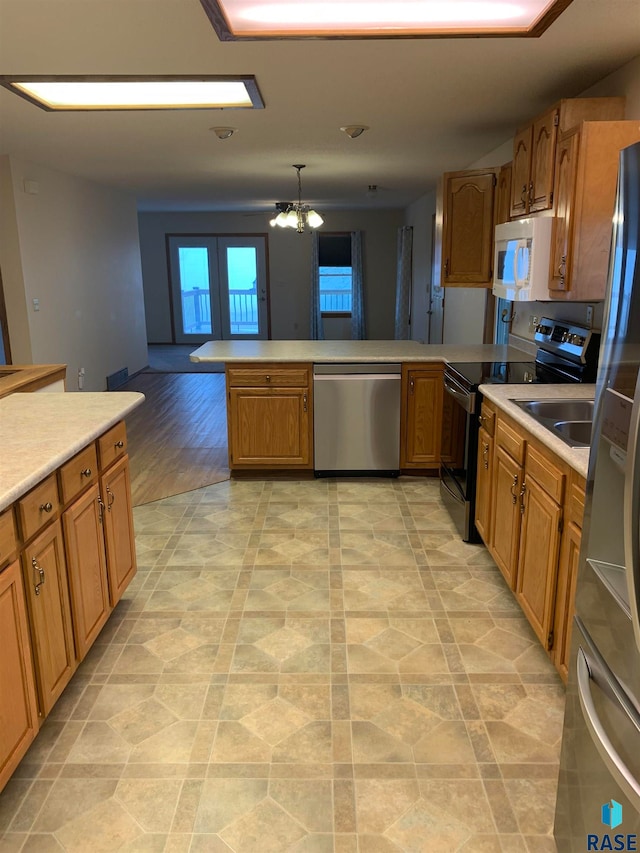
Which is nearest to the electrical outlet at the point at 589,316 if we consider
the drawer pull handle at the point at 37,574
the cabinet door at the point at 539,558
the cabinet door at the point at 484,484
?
the cabinet door at the point at 484,484

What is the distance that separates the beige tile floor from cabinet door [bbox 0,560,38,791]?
19 cm

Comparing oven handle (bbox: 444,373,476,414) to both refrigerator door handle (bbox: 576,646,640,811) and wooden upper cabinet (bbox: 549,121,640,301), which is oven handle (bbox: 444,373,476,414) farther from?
refrigerator door handle (bbox: 576,646,640,811)

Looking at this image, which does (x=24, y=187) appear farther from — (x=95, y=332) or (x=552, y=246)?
(x=552, y=246)

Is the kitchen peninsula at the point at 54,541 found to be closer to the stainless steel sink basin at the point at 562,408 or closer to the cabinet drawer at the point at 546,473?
the cabinet drawer at the point at 546,473

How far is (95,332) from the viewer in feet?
22.4

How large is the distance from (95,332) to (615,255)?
20.9 feet

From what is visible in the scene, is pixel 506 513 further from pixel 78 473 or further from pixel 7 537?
pixel 7 537

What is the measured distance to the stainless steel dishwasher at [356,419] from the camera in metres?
4.12

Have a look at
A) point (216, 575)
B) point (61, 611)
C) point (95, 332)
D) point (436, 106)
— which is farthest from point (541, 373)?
point (95, 332)

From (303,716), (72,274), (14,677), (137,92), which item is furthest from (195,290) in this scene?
(14,677)

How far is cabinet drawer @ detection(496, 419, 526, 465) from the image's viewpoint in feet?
7.95

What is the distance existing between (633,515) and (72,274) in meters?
6.16

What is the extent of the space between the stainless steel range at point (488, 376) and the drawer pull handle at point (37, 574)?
6.82ft

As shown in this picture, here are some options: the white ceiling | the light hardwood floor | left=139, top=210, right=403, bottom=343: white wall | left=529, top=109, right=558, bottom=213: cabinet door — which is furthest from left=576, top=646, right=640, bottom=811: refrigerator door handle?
left=139, top=210, right=403, bottom=343: white wall
